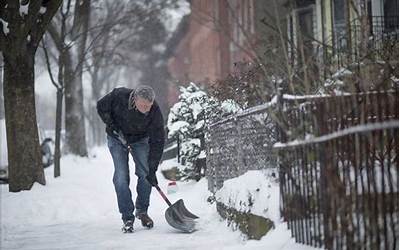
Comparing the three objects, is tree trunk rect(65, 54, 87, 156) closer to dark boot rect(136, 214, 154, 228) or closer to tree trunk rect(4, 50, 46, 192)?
tree trunk rect(4, 50, 46, 192)

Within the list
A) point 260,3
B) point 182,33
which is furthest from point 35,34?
point 182,33

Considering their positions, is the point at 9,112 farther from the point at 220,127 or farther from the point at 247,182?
the point at 247,182

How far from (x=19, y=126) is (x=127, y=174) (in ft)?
13.1

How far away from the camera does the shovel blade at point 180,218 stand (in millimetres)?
6465

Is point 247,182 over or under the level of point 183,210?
over

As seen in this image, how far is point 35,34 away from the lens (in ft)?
33.9

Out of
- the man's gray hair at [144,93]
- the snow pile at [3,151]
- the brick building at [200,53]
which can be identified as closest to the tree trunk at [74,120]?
the brick building at [200,53]

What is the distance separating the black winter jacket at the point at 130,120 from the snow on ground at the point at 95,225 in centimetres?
95

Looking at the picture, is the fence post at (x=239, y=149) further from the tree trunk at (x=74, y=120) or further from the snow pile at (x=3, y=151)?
the tree trunk at (x=74, y=120)

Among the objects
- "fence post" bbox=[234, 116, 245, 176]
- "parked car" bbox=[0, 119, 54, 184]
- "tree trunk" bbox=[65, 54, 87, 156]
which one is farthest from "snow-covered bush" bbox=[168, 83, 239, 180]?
"tree trunk" bbox=[65, 54, 87, 156]

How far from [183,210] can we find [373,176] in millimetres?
3107

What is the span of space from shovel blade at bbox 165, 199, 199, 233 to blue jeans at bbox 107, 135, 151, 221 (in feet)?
1.42

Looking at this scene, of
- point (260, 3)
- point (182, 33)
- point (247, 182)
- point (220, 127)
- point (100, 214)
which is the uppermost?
point (182, 33)

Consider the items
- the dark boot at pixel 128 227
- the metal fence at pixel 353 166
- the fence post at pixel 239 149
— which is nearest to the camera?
the metal fence at pixel 353 166
